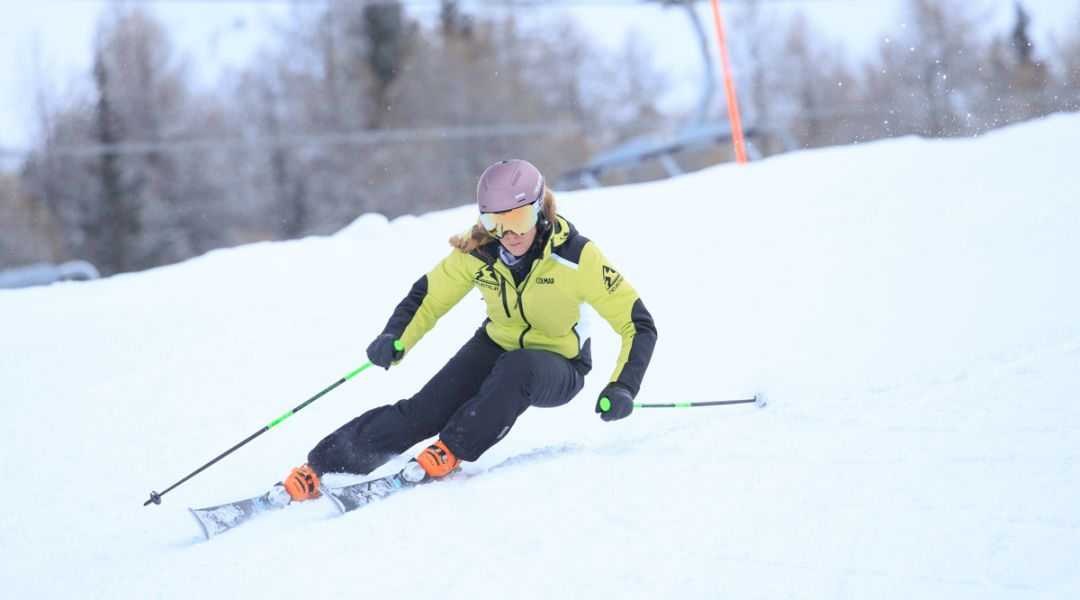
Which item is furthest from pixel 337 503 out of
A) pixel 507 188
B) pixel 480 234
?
A: pixel 507 188

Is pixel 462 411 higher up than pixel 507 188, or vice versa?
pixel 507 188

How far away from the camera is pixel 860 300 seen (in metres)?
5.52

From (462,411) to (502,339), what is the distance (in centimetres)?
40

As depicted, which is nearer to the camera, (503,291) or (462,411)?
(462,411)

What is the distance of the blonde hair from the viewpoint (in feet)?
11.3

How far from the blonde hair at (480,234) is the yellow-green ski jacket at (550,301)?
0.03 m

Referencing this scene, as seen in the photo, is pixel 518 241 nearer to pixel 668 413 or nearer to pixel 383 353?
pixel 383 353

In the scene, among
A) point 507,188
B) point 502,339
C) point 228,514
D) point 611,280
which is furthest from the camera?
point 502,339

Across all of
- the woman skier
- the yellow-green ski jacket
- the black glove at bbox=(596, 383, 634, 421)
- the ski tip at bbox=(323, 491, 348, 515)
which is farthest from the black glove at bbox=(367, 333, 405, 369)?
the black glove at bbox=(596, 383, 634, 421)

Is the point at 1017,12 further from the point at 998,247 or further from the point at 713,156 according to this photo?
the point at 998,247

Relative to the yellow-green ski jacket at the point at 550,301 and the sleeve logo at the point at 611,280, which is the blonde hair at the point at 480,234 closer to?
the yellow-green ski jacket at the point at 550,301

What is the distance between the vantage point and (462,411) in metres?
3.41

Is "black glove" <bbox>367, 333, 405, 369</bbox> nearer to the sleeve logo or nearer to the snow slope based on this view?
the snow slope

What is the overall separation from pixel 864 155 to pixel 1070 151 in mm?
1636
